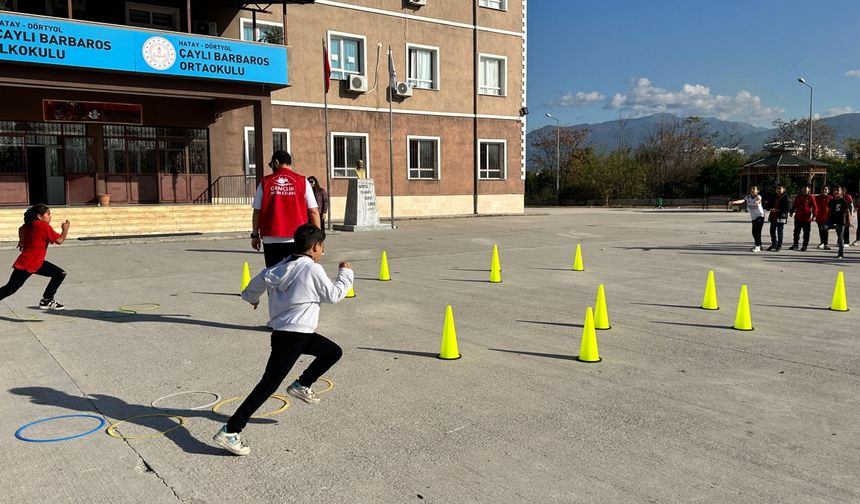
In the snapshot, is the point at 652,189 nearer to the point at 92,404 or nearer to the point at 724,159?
the point at 724,159

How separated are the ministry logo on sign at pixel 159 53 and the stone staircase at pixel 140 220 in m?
4.59

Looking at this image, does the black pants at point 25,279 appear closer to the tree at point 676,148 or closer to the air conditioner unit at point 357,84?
the air conditioner unit at point 357,84

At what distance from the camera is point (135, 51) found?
70.0ft

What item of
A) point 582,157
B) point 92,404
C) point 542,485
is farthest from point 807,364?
point 582,157

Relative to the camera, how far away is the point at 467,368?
21.0 feet

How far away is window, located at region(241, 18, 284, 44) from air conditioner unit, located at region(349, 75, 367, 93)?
132 inches

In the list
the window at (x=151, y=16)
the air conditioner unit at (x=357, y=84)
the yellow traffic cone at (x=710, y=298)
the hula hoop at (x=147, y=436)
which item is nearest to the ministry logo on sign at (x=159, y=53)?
the window at (x=151, y=16)

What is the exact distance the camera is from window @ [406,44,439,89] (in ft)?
107

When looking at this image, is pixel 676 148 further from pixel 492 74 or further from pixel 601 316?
pixel 601 316

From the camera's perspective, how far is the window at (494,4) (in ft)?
115

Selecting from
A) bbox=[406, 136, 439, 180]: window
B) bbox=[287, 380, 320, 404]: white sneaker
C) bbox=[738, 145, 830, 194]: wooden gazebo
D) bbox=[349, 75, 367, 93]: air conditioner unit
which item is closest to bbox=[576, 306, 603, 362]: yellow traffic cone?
bbox=[287, 380, 320, 404]: white sneaker

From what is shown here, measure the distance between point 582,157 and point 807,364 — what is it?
204 ft

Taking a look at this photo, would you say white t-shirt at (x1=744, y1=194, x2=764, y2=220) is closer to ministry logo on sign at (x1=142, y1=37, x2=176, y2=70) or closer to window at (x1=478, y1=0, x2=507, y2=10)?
ministry logo on sign at (x1=142, y1=37, x2=176, y2=70)

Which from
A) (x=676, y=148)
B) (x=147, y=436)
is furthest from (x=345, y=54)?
(x=676, y=148)
